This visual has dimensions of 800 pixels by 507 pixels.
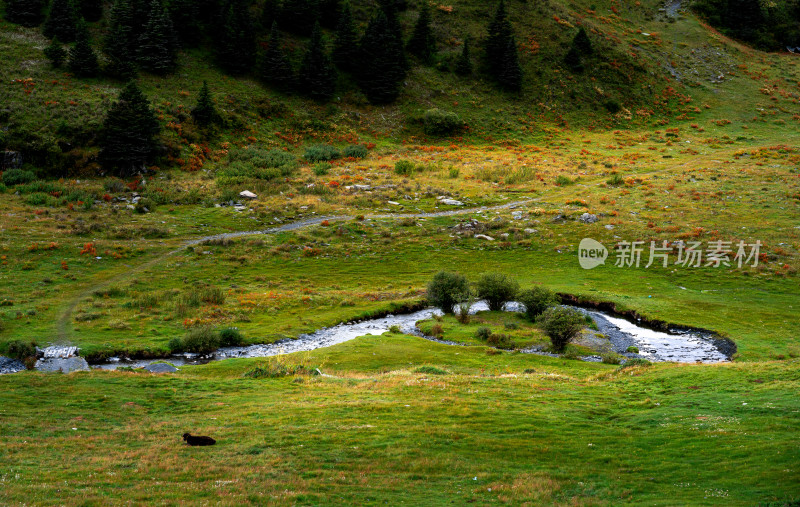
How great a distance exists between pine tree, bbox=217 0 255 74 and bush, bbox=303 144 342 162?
2760 centimetres

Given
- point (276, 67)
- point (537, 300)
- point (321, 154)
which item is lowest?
point (537, 300)

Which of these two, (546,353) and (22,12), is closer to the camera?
(546,353)

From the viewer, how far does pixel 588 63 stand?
13200 centimetres

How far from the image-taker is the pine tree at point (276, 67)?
11294cm

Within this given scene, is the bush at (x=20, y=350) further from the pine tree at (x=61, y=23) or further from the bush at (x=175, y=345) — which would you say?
the pine tree at (x=61, y=23)

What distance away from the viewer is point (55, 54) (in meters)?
95.2

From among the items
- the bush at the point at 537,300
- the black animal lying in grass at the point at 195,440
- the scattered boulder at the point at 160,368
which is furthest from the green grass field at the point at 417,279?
the scattered boulder at the point at 160,368

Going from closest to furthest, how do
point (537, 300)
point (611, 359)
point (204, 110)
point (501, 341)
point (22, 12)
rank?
point (611, 359) < point (501, 341) < point (537, 300) < point (204, 110) < point (22, 12)

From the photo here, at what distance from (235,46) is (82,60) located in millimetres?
28455

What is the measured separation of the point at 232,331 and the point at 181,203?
37.5 m

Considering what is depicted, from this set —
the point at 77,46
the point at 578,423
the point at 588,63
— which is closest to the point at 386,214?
the point at 578,423

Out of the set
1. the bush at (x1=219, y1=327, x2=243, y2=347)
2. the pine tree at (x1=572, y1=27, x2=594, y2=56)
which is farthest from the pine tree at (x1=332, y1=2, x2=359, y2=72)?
the bush at (x1=219, y1=327, x2=243, y2=347)

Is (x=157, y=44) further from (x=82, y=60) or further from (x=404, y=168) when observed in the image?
(x=404, y=168)

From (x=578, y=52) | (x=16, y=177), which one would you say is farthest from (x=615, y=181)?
(x=16, y=177)
